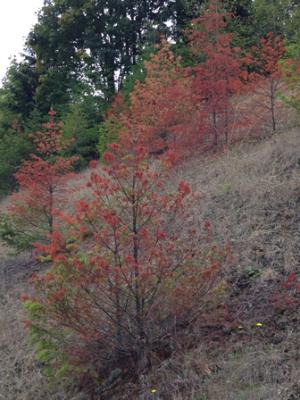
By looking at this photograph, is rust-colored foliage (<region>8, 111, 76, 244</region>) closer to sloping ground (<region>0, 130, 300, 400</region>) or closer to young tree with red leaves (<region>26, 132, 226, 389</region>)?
sloping ground (<region>0, 130, 300, 400</region>)

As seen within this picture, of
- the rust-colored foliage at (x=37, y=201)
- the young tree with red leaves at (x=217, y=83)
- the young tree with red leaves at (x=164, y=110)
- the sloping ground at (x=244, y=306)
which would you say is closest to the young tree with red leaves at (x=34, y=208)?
the rust-colored foliage at (x=37, y=201)

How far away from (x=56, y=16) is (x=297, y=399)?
24.0 meters

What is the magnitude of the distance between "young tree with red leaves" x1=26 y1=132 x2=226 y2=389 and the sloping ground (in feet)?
1.38

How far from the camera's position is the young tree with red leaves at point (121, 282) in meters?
4.48

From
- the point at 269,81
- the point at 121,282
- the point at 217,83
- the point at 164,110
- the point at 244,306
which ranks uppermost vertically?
the point at 217,83

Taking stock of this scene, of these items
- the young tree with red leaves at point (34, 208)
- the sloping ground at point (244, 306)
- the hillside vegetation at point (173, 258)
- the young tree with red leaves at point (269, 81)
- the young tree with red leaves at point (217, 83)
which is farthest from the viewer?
the young tree with red leaves at point (217, 83)

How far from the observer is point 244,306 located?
523 cm

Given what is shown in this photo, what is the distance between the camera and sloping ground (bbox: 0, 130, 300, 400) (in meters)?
4.08

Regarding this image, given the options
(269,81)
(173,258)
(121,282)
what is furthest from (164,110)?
(121,282)

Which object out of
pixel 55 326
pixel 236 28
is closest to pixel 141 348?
pixel 55 326

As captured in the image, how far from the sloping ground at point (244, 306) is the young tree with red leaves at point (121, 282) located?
1.38 ft

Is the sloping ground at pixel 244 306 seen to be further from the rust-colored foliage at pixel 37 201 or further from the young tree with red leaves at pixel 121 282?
the rust-colored foliage at pixel 37 201

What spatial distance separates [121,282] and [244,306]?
1561 mm

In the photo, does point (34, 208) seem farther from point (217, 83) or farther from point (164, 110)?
point (217, 83)
